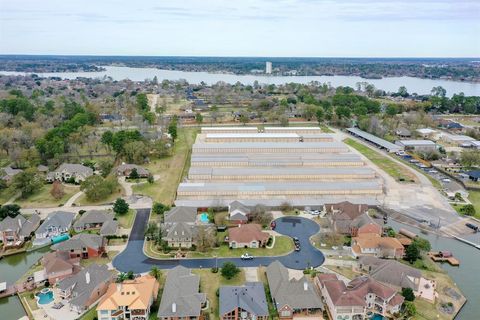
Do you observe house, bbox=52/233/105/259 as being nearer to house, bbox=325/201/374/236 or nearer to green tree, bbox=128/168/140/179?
green tree, bbox=128/168/140/179

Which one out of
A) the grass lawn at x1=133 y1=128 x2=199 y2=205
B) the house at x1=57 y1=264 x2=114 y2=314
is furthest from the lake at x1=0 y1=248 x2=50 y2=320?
the grass lawn at x1=133 y1=128 x2=199 y2=205

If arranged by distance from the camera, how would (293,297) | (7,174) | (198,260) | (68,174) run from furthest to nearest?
(68,174), (7,174), (198,260), (293,297)

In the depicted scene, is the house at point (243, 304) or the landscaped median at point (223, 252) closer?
the house at point (243, 304)

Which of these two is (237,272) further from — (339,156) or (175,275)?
(339,156)

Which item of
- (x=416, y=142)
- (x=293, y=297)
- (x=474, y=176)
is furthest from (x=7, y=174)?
(x=416, y=142)

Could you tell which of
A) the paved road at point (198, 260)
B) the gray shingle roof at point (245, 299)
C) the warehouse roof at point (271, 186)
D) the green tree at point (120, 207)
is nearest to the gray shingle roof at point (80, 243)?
the paved road at point (198, 260)

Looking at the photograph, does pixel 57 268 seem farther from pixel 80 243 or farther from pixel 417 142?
pixel 417 142

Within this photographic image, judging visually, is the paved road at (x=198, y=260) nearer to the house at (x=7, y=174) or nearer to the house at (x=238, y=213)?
the house at (x=238, y=213)

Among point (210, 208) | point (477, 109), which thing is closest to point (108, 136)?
point (210, 208)
